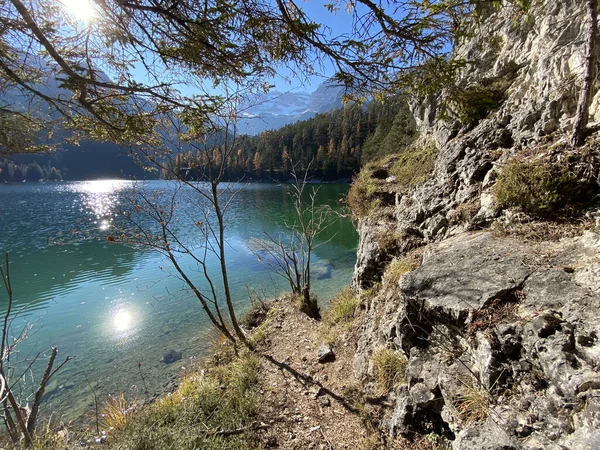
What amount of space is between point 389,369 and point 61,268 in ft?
61.1

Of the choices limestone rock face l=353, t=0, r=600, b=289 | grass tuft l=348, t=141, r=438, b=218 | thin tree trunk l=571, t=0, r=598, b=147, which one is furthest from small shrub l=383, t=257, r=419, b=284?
grass tuft l=348, t=141, r=438, b=218

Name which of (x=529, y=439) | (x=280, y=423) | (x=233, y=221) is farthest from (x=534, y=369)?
(x=233, y=221)

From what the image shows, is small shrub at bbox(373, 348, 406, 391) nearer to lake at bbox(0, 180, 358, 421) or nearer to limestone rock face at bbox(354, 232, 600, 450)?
limestone rock face at bbox(354, 232, 600, 450)

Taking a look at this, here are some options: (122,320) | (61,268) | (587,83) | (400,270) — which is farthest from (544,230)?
(61,268)

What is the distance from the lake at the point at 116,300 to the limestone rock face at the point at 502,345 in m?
4.48

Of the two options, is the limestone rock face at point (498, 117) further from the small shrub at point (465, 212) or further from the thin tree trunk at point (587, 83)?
the thin tree trunk at point (587, 83)

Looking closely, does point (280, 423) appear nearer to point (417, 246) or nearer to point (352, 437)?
point (352, 437)

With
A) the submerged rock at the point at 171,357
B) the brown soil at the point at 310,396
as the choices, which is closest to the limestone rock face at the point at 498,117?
the brown soil at the point at 310,396

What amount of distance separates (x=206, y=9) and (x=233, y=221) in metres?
23.0

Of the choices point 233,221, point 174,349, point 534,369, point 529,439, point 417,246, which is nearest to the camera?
point 529,439

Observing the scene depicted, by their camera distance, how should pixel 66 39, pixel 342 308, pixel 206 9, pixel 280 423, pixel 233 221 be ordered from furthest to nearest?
1. pixel 233 221
2. pixel 342 308
3. pixel 280 423
4. pixel 66 39
5. pixel 206 9

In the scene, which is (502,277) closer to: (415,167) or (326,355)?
(326,355)

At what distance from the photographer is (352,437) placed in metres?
3.21

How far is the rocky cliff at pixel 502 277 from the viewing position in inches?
69.2
